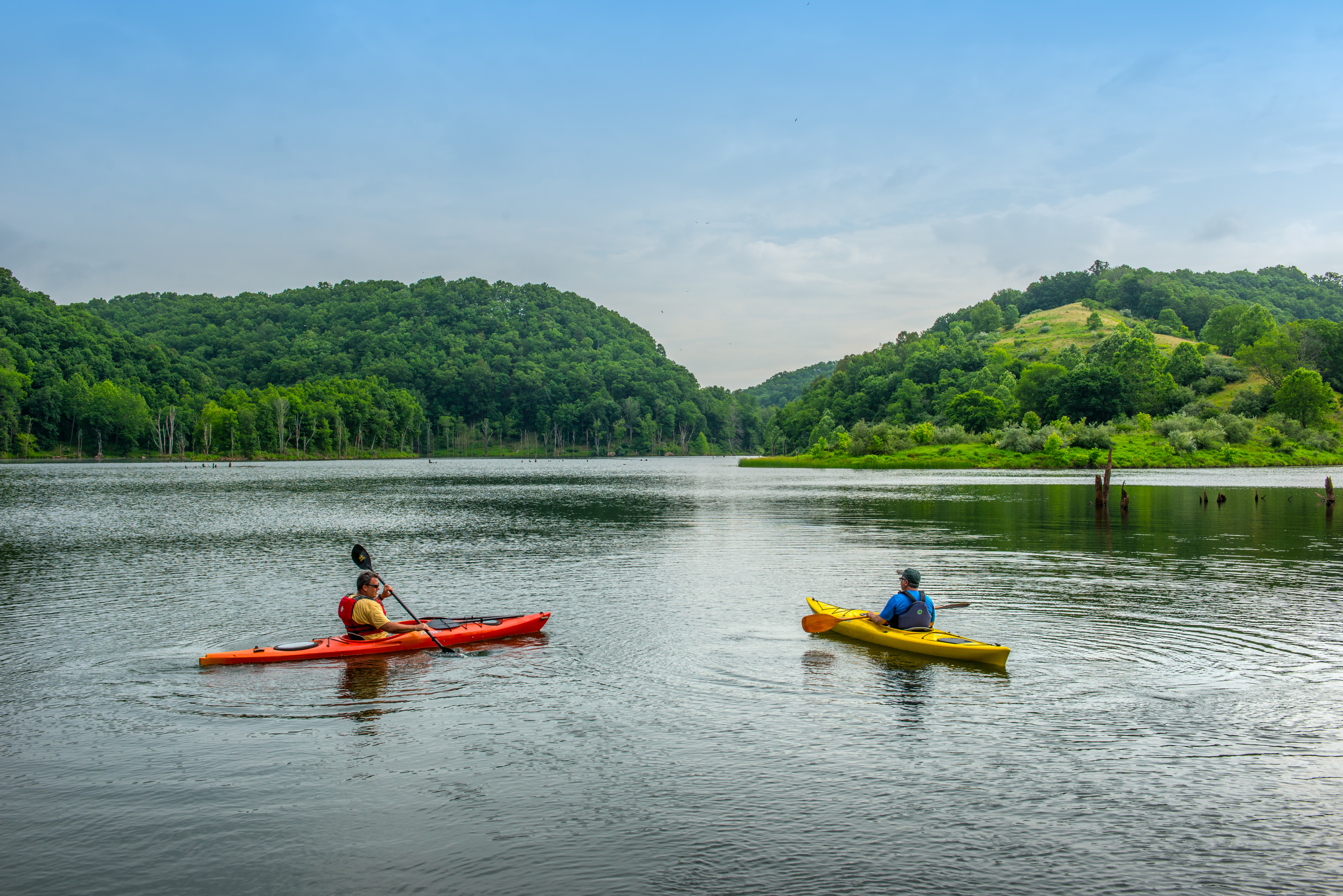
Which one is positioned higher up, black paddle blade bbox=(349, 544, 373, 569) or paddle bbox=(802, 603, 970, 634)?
black paddle blade bbox=(349, 544, 373, 569)

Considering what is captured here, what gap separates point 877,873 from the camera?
848cm

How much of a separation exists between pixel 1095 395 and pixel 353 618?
464ft

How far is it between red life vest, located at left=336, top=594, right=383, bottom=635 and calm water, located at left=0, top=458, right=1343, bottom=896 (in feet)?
2.47

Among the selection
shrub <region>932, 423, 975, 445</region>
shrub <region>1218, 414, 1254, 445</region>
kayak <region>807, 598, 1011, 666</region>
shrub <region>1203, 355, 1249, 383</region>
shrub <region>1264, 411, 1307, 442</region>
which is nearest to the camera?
kayak <region>807, 598, 1011, 666</region>

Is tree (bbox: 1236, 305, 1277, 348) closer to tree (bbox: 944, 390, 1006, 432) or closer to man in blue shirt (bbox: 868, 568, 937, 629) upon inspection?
tree (bbox: 944, 390, 1006, 432)

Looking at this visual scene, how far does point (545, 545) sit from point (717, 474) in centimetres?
8822

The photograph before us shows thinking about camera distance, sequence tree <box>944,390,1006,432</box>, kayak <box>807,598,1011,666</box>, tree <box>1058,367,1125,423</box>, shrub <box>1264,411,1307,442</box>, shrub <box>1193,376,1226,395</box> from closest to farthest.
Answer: kayak <box>807,598,1011,666</box>, shrub <box>1264,411,1307,442</box>, tree <box>1058,367,1125,423</box>, tree <box>944,390,1006,432</box>, shrub <box>1193,376,1226,395</box>

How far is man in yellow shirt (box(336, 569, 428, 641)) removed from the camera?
17.3 meters

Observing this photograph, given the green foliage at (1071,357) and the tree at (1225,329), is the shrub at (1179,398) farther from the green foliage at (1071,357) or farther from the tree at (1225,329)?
the tree at (1225,329)

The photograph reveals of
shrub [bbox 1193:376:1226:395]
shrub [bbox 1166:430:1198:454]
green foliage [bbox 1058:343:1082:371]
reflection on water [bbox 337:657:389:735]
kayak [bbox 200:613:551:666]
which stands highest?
green foliage [bbox 1058:343:1082:371]

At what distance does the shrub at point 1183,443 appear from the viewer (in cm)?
11544

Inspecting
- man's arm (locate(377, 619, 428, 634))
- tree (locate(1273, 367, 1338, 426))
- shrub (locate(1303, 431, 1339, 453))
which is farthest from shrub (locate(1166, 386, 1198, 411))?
man's arm (locate(377, 619, 428, 634))

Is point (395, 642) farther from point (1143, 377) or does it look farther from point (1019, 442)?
point (1143, 377)

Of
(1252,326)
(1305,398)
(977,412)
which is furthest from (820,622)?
(1252,326)
